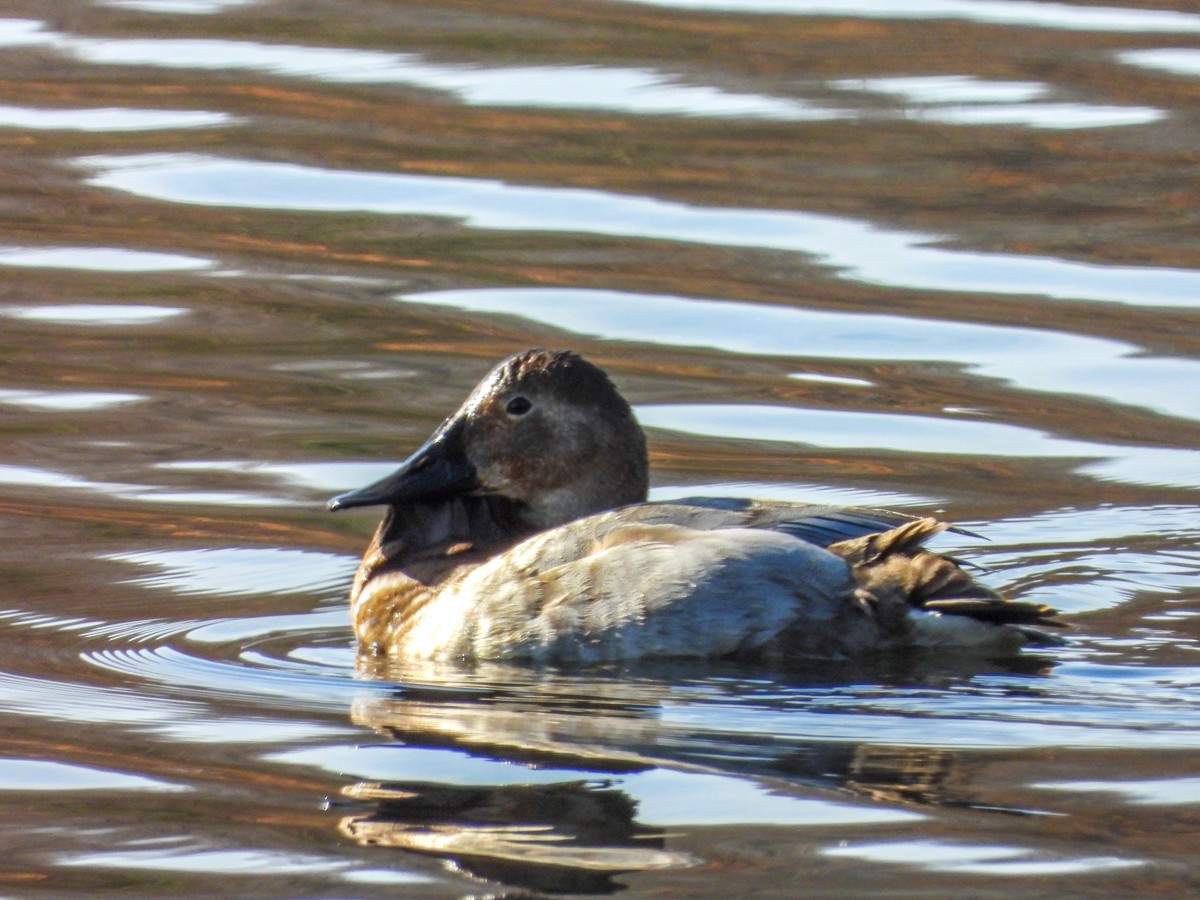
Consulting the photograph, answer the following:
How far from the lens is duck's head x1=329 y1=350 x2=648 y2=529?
6836 mm

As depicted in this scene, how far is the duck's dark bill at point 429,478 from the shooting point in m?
6.88

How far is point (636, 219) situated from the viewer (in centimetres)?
1142

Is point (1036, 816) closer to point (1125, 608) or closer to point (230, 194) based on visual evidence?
A: point (1125, 608)

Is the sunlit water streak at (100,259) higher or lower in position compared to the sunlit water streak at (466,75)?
lower

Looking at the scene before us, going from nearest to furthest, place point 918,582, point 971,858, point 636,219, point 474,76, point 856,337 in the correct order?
point 971,858
point 918,582
point 856,337
point 636,219
point 474,76

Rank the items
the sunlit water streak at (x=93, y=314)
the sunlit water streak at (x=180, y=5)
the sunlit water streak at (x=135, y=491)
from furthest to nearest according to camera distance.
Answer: the sunlit water streak at (x=180, y=5) < the sunlit water streak at (x=93, y=314) < the sunlit water streak at (x=135, y=491)

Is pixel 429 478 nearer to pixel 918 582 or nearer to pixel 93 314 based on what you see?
pixel 918 582

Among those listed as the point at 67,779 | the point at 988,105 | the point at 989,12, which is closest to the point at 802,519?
the point at 67,779

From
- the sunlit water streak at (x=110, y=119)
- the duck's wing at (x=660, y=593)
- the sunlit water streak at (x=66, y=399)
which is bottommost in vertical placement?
the duck's wing at (x=660, y=593)

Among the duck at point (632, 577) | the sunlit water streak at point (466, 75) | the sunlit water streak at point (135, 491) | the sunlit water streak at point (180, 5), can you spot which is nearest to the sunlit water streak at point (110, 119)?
the sunlit water streak at point (466, 75)

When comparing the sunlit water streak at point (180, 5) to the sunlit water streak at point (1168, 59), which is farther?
the sunlit water streak at point (180, 5)

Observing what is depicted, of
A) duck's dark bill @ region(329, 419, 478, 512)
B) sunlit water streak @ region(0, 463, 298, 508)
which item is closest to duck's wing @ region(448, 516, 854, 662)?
duck's dark bill @ region(329, 419, 478, 512)

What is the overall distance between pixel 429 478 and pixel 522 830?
2.37 m

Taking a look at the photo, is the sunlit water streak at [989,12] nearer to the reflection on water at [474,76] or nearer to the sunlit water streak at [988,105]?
the sunlit water streak at [988,105]
